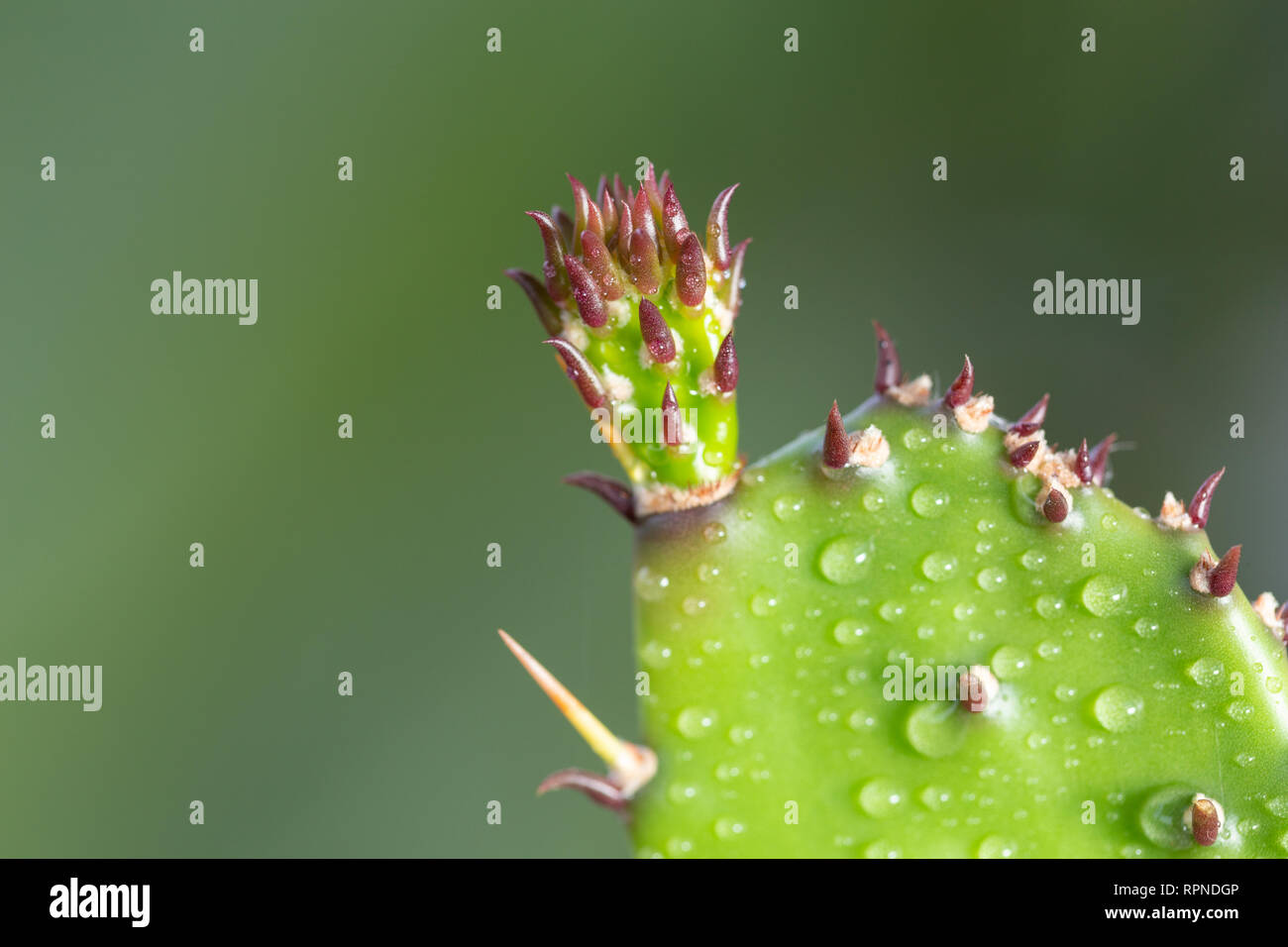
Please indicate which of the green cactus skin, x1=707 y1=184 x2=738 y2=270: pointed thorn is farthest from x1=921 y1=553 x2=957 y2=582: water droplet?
x1=707 y1=184 x2=738 y2=270: pointed thorn

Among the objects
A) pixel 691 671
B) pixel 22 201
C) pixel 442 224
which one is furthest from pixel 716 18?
pixel 691 671

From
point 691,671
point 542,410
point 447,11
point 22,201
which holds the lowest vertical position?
point 691,671

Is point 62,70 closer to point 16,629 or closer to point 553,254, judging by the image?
point 16,629

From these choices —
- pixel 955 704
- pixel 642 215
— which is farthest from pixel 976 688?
pixel 642 215

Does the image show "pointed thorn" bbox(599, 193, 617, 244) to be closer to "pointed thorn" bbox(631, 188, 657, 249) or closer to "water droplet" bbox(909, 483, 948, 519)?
"pointed thorn" bbox(631, 188, 657, 249)

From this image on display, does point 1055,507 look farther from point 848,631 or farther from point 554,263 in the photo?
point 554,263

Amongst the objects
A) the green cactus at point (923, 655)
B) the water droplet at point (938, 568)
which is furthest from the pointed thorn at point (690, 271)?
the water droplet at point (938, 568)
